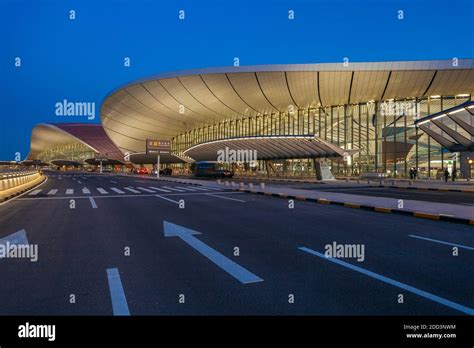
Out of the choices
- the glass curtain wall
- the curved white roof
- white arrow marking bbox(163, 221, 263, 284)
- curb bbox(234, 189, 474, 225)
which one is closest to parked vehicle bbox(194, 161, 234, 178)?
the glass curtain wall

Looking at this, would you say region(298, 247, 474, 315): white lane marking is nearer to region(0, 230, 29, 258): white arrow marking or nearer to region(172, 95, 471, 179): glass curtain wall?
region(0, 230, 29, 258): white arrow marking

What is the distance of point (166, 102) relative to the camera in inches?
2379

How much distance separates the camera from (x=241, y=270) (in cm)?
543

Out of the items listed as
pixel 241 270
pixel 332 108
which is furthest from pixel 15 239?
pixel 332 108

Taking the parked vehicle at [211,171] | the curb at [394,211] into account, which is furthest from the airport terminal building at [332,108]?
the curb at [394,211]

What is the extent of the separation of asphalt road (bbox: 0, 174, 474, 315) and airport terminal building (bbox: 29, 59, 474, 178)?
77.5 feet

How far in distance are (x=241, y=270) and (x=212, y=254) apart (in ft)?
3.98

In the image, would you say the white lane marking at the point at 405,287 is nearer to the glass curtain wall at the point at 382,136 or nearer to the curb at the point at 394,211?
the curb at the point at 394,211

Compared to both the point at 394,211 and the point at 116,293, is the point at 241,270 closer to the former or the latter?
the point at 116,293

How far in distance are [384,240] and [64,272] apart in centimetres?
645

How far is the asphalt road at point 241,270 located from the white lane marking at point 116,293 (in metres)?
0.01

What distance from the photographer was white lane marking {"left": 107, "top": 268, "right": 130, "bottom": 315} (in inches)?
153

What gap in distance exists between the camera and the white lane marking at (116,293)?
12.7 feet
